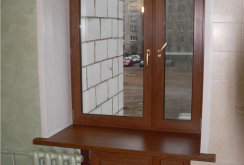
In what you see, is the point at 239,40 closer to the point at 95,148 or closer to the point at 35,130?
the point at 95,148

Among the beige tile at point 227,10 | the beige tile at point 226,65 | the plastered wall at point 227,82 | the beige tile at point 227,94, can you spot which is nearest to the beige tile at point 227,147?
the plastered wall at point 227,82

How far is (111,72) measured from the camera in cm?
256

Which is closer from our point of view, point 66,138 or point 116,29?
point 66,138

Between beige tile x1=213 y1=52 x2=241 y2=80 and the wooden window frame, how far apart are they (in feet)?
1.22

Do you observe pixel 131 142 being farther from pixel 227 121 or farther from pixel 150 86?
pixel 227 121

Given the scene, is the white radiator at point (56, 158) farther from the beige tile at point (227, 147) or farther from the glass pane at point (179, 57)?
the beige tile at point (227, 147)

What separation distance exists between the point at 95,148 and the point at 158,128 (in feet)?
1.71

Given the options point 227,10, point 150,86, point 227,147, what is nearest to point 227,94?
point 227,147

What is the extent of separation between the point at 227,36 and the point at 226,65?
0.52 feet

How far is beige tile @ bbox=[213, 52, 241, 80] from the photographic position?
189cm

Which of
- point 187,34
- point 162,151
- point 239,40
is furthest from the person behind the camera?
point 187,34

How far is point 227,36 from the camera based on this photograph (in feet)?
6.18

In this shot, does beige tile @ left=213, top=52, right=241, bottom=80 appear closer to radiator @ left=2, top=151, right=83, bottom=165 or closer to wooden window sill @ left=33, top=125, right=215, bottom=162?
wooden window sill @ left=33, top=125, right=215, bottom=162

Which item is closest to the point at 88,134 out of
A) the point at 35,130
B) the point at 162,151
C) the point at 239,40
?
the point at 35,130
